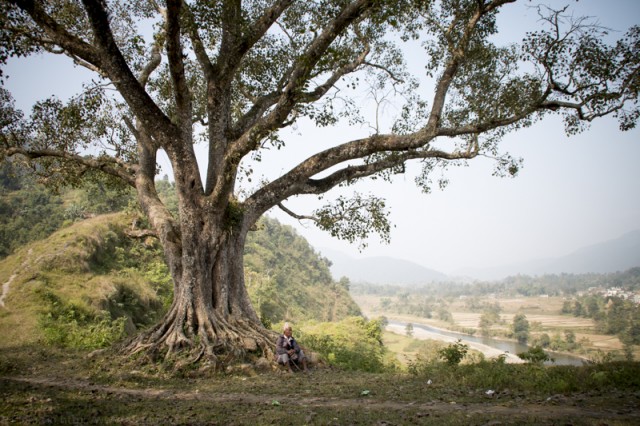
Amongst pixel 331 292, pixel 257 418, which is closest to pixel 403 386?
pixel 257 418

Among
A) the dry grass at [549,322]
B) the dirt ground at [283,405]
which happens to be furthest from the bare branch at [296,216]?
the dry grass at [549,322]

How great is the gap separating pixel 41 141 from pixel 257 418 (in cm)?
1157

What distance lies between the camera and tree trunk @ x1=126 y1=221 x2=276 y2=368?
9.34 metres

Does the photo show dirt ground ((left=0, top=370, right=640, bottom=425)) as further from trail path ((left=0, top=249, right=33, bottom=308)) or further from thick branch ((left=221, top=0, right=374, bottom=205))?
trail path ((left=0, top=249, right=33, bottom=308))

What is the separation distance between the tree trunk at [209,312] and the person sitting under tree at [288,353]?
1.28 ft

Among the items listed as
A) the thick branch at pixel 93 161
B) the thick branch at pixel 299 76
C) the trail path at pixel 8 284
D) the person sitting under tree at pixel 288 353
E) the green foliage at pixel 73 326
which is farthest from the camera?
the trail path at pixel 8 284

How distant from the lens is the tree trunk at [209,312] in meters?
9.34

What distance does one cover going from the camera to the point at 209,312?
10211mm

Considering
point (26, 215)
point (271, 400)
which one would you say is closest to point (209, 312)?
point (271, 400)

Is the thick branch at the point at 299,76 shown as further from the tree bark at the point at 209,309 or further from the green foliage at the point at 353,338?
the green foliage at the point at 353,338

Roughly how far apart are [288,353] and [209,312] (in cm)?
235

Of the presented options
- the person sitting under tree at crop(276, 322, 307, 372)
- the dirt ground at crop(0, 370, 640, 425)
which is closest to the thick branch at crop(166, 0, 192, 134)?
the person sitting under tree at crop(276, 322, 307, 372)

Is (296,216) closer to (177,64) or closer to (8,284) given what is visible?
(177,64)

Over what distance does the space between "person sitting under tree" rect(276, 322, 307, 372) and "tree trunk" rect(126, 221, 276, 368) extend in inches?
15.4
